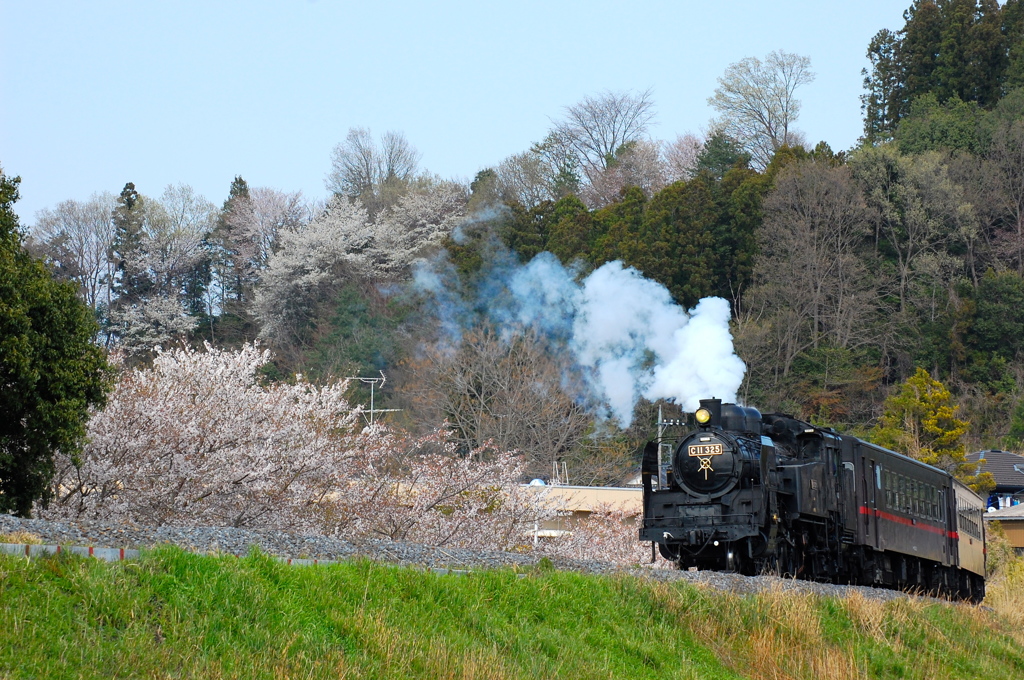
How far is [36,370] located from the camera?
584 inches

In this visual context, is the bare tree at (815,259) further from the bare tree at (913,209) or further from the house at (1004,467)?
the house at (1004,467)

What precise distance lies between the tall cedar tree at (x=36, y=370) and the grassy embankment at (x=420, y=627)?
22.6 feet

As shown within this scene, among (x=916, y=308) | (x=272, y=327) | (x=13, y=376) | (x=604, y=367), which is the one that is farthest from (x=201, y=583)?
(x=272, y=327)

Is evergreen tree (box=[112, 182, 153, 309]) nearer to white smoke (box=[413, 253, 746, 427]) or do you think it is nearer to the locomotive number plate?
white smoke (box=[413, 253, 746, 427])

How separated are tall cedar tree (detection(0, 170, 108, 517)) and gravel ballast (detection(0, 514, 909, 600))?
2.64 meters

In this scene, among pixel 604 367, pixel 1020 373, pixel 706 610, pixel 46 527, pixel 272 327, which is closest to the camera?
pixel 46 527

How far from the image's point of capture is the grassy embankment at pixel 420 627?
7.50 metres

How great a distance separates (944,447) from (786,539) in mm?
33226

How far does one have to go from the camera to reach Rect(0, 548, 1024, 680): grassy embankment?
295 inches

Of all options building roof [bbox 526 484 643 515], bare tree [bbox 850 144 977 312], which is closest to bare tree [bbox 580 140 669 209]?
bare tree [bbox 850 144 977 312]

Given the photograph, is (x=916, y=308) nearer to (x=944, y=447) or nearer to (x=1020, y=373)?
(x=1020, y=373)

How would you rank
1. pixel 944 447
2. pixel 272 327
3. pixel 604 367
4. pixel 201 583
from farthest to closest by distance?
pixel 272 327 < pixel 944 447 < pixel 604 367 < pixel 201 583

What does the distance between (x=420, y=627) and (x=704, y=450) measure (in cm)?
909

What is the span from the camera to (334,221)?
69.8 m
